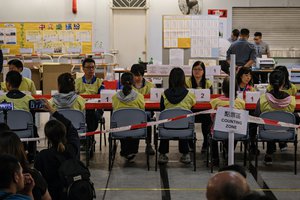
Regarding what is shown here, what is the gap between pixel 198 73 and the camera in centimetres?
707

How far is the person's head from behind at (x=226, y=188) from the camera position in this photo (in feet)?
7.50

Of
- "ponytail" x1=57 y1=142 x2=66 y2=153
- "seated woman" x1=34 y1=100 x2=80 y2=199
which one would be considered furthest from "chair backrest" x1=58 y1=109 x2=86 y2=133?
"ponytail" x1=57 y1=142 x2=66 y2=153

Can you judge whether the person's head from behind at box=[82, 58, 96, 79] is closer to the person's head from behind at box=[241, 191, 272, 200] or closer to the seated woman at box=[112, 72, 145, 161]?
the seated woman at box=[112, 72, 145, 161]

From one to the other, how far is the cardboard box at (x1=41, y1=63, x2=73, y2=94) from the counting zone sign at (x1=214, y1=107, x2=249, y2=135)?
807cm

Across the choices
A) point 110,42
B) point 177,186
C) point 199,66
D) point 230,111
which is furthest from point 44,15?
point 230,111

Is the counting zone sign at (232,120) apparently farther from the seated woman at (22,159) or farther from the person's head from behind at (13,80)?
the person's head from behind at (13,80)

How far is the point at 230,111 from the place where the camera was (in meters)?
4.11

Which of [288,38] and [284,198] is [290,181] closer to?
[284,198]

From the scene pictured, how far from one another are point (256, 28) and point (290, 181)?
9121 millimetres

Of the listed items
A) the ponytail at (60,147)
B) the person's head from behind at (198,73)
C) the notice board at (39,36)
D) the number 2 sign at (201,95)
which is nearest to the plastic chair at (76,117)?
the number 2 sign at (201,95)

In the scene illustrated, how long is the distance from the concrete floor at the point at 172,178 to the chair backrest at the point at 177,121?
0.52m

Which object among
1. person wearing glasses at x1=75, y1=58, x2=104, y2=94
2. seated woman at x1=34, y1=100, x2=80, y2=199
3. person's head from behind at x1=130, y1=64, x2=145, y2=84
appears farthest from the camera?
person wearing glasses at x1=75, y1=58, x2=104, y2=94

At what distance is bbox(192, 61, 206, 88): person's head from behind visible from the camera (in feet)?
23.0

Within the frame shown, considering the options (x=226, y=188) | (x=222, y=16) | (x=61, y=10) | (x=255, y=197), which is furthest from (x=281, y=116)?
(x=61, y=10)
